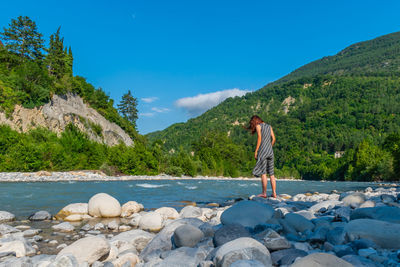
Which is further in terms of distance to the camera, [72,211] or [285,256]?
[72,211]

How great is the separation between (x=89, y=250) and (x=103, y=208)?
116 inches

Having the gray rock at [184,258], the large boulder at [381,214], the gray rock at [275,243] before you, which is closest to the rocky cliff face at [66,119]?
the gray rock at [184,258]

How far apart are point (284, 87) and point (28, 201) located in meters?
169

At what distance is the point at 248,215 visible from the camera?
160 inches

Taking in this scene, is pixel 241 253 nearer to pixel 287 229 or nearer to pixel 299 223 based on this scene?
pixel 287 229

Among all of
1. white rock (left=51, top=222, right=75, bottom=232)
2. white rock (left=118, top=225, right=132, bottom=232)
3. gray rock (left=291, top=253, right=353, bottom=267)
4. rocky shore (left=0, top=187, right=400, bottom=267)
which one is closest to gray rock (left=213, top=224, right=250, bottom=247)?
rocky shore (left=0, top=187, right=400, bottom=267)

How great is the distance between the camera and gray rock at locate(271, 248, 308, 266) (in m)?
2.46

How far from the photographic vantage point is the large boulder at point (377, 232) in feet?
9.20

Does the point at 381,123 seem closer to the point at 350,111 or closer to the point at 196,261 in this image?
the point at 350,111

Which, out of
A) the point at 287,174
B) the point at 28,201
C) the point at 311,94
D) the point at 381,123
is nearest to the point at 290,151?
the point at 287,174

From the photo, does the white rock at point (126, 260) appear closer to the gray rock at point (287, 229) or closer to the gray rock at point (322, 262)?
the gray rock at point (322, 262)

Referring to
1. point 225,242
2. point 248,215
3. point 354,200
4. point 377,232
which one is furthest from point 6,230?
point 354,200

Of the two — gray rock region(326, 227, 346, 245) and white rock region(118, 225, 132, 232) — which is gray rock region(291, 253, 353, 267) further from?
white rock region(118, 225, 132, 232)

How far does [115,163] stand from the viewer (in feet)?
88.8
